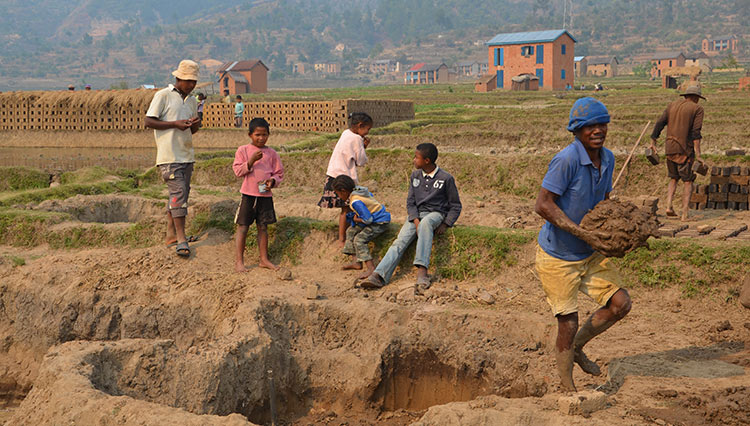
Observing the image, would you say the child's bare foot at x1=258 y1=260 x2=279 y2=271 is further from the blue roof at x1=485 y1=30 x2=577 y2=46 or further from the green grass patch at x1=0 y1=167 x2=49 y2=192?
the blue roof at x1=485 y1=30 x2=577 y2=46

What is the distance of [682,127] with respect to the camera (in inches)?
385

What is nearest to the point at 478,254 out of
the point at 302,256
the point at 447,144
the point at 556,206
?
the point at 302,256

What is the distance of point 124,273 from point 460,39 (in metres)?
200

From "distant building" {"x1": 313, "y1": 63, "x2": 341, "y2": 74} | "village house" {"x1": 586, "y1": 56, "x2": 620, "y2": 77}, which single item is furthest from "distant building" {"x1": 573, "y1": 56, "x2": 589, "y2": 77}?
"distant building" {"x1": 313, "y1": 63, "x2": 341, "y2": 74}

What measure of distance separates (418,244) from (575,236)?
2.93 m

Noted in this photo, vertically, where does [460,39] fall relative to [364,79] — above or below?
above

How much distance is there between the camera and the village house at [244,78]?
75062 millimetres

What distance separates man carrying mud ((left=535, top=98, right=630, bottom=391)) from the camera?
477cm

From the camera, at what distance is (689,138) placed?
387 inches

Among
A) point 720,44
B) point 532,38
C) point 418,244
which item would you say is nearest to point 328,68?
point 720,44

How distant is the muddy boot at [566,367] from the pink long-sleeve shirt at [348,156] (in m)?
4.08

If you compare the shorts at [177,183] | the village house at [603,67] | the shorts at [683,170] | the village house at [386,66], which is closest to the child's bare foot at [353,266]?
the shorts at [177,183]

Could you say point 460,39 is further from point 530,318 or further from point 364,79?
point 530,318

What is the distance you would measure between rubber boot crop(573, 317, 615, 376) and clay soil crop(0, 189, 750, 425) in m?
0.15
